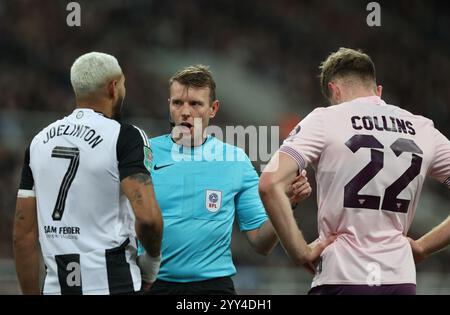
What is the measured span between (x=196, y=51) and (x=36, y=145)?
42.6ft

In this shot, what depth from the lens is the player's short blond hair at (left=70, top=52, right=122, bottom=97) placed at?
466cm

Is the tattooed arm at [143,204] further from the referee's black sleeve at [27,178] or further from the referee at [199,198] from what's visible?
the referee at [199,198]

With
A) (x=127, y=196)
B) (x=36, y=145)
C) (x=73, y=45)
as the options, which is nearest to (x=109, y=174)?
(x=127, y=196)

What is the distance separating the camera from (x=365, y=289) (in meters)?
4.55

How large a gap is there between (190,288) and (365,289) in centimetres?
129

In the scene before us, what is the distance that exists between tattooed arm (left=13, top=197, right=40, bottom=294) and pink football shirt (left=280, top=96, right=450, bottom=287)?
137cm

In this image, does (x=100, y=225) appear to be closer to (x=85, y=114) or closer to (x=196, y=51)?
(x=85, y=114)

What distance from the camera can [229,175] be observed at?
18.9 feet

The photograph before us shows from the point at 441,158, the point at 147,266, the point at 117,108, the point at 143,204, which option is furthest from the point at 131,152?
the point at 441,158

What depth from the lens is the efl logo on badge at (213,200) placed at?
Result: 5586 mm

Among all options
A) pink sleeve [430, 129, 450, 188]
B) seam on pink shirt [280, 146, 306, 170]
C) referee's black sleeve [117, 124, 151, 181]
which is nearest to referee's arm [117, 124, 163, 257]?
referee's black sleeve [117, 124, 151, 181]

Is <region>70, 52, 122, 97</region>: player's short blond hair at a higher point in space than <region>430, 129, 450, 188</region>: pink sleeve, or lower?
higher

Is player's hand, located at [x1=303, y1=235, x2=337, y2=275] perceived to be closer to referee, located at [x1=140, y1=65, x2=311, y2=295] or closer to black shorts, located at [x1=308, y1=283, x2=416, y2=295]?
black shorts, located at [x1=308, y1=283, x2=416, y2=295]
